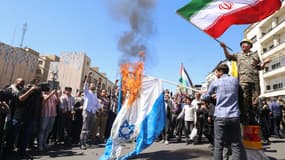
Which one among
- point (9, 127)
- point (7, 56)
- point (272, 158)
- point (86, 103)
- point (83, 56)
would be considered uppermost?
point (83, 56)

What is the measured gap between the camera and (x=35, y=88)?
19.7ft

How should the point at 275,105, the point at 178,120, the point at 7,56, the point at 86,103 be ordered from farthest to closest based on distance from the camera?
the point at 7,56, the point at 275,105, the point at 178,120, the point at 86,103

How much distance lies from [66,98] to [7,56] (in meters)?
40.9

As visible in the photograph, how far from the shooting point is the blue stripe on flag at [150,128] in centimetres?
543

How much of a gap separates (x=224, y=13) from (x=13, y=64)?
4619cm

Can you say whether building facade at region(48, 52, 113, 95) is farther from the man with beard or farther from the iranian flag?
the iranian flag

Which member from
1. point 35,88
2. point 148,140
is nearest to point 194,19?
point 148,140

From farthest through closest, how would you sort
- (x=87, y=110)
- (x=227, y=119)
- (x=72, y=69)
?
(x=72, y=69) → (x=87, y=110) → (x=227, y=119)

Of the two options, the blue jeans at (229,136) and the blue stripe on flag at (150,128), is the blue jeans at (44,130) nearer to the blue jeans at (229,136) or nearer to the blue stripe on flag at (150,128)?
the blue stripe on flag at (150,128)

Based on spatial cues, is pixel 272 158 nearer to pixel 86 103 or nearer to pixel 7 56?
pixel 86 103

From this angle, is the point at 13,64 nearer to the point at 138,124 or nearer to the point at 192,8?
the point at 138,124

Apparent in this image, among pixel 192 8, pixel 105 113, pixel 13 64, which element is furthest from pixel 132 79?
pixel 13 64

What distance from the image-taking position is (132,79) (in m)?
6.07

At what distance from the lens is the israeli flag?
5.43 metres
